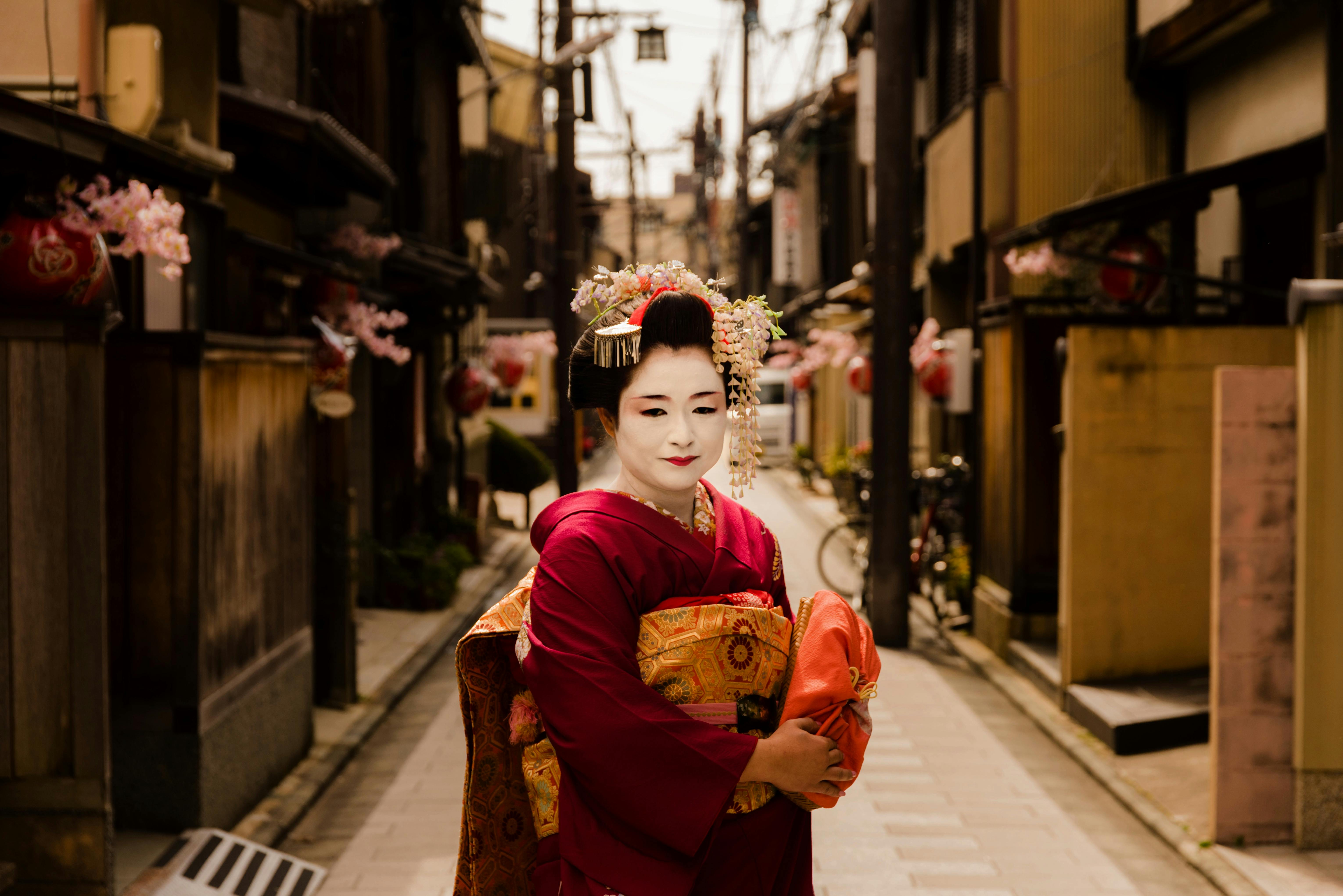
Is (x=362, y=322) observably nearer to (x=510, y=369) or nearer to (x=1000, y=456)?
(x=1000, y=456)

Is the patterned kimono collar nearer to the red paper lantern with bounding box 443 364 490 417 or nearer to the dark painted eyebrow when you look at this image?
the dark painted eyebrow

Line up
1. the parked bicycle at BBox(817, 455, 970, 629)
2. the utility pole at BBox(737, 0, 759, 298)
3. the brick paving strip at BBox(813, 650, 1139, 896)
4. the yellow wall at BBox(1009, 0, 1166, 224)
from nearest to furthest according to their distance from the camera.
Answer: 1. the brick paving strip at BBox(813, 650, 1139, 896)
2. the yellow wall at BBox(1009, 0, 1166, 224)
3. the parked bicycle at BBox(817, 455, 970, 629)
4. the utility pole at BBox(737, 0, 759, 298)

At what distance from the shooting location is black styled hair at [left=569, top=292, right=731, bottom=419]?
3.34 meters

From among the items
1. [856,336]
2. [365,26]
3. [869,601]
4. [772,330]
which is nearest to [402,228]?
[365,26]

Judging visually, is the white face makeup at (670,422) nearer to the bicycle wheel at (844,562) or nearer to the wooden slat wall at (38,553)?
the wooden slat wall at (38,553)

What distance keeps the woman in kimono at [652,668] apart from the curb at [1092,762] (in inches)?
147

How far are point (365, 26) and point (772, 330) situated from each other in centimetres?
1263

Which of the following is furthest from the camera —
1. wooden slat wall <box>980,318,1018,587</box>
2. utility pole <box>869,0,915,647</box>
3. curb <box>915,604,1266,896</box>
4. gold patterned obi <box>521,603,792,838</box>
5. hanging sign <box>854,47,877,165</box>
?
hanging sign <box>854,47,877,165</box>

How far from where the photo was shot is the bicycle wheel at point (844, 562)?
14.8m

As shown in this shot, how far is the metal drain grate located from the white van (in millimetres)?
28656

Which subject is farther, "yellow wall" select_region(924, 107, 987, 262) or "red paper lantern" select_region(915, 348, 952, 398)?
"yellow wall" select_region(924, 107, 987, 262)

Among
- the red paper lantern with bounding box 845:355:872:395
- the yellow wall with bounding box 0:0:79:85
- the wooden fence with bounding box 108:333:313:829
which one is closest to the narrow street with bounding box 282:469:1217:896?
the wooden fence with bounding box 108:333:313:829

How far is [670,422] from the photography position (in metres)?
3.32

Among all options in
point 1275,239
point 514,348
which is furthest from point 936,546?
point 514,348
